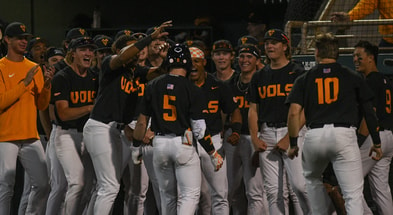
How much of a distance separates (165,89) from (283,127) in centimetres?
144

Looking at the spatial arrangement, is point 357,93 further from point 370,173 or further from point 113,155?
point 113,155

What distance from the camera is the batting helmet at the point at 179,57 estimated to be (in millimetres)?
7000

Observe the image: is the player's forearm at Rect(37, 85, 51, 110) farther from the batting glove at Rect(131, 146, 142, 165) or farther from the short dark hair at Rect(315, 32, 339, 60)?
the short dark hair at Rect(315, 32, 339, 60)

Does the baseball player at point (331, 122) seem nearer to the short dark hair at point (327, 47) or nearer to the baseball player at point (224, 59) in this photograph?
the short dark hair at point (327, 47)

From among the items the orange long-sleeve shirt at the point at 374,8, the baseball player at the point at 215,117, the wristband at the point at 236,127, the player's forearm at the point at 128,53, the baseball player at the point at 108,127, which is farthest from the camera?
the orange long-sleeve shirt at the point at 374,8

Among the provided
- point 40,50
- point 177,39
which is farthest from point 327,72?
point 177,39

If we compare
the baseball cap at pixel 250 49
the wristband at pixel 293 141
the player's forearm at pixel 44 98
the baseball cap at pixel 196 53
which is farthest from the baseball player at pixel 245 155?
the player's forearm at pixel 44 98

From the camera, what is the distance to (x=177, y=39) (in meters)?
11.7

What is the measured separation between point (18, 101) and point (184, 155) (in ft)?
6.32

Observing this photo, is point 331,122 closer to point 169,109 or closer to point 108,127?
point 169,109

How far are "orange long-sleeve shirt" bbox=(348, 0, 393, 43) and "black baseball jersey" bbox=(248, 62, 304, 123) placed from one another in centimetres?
215

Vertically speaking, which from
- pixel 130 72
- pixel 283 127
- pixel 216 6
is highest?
pixel 216 6

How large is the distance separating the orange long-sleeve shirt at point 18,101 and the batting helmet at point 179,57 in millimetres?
1445

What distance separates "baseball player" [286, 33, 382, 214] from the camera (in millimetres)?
6719
